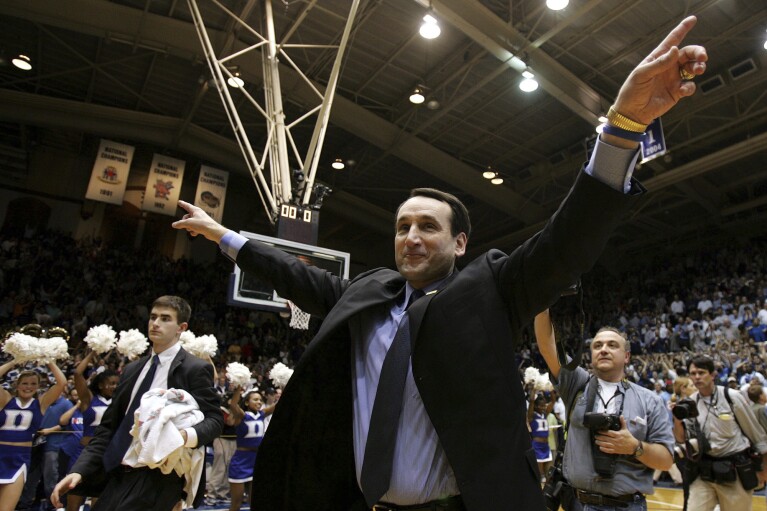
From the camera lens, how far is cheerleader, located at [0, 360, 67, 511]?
214 inches

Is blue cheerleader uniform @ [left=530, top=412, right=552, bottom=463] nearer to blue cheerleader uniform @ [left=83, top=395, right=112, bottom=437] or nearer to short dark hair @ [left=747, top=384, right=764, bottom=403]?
short dark hair @ [left=747, top=384, right=764, bottom=403]

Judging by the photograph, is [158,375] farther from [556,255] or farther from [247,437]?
[247,437]

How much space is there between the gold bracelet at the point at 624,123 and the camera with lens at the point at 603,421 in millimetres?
2003

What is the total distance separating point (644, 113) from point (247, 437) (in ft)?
25.4

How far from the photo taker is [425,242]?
1876 mm

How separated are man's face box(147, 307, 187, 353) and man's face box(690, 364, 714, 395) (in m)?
4.39

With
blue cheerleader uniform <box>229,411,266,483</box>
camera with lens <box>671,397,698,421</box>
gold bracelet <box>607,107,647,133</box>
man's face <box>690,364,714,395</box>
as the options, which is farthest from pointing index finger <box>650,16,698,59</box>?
blue cheerleader uniform <box>229,411,266,483</box>

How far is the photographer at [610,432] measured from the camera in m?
3.01

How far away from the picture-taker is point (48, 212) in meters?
22.0

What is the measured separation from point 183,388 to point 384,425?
2270mm

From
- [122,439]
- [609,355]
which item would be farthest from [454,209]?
[122,439]

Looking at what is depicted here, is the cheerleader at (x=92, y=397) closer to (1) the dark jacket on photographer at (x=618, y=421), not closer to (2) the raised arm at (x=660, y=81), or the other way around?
(1) the dark jacket on photographer at (x=618, y=421)

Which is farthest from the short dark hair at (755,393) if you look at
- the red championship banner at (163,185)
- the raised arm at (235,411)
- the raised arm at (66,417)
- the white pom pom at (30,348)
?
the red championship banner at (163,185)

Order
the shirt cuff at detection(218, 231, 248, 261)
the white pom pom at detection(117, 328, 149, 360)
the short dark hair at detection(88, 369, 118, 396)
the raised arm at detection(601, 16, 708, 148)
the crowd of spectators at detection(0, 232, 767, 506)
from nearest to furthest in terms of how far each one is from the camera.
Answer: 1. the raised arm at detection(601, 16, 708, 148)
2. the shirt cuff at detection(218, 231, 248, 261)
3. the white pom pom at detection(117, 328, 149, 360)
4. the short dark hair at detection(88, 369, 118, 396)
5. the crowd of spectators at detection(0, 232, 767, 506)
